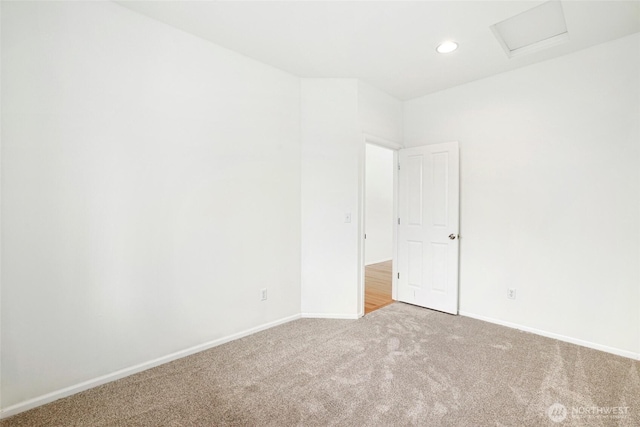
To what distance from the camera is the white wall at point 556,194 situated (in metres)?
2.47

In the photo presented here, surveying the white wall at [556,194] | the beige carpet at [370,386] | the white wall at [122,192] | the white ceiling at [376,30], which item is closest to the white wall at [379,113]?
the white ceiling at [376,30]

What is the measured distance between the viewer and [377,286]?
468 centimetres

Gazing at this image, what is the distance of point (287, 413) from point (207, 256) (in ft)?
4.60

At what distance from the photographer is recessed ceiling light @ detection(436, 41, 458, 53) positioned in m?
2.53

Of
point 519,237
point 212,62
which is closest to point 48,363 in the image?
point 212,62

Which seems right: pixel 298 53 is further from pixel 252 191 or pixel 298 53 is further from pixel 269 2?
pixel 252 191

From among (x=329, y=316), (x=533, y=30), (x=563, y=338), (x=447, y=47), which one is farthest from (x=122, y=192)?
(x=563, y=338)

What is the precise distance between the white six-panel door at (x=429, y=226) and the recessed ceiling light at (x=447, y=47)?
1.09 m

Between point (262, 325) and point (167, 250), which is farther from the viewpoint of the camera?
point (262, 325)

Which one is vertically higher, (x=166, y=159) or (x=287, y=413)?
(x=166, y=159)

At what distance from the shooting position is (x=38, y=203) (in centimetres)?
179

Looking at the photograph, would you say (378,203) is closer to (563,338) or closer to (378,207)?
(378,207)

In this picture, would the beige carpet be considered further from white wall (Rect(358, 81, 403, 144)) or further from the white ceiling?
the white ceiling

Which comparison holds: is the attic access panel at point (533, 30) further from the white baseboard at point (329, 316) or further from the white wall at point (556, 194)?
the white baseboard at point (329, 316)
